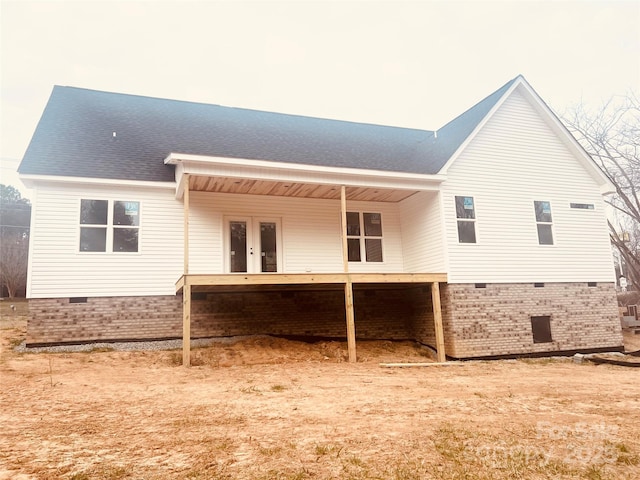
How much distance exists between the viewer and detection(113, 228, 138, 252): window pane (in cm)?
1188

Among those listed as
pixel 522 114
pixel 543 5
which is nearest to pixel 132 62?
pixel 543 5

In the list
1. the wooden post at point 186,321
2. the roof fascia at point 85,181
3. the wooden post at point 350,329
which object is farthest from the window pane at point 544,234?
the roof fascia at point 85,181

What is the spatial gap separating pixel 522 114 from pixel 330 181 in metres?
7.07

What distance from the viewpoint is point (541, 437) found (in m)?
5.26

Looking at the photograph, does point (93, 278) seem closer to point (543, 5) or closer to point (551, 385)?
point (551, 385)

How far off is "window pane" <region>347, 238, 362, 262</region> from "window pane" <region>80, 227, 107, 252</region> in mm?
6950

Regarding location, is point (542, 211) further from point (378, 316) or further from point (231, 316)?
point (231, 316)

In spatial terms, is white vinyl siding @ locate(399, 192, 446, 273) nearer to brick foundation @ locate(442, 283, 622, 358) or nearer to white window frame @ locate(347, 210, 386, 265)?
white window frame @ locate(347, 210, 386, 265)

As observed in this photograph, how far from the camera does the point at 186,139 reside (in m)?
14.2

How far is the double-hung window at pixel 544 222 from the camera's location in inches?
540

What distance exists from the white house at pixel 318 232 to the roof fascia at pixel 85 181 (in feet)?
0.16

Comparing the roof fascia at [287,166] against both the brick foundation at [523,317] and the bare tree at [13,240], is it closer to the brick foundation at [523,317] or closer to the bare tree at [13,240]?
the brick foundation at [523,317]

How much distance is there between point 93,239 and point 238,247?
3.82 meters

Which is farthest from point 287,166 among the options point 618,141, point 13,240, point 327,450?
point 13,240
